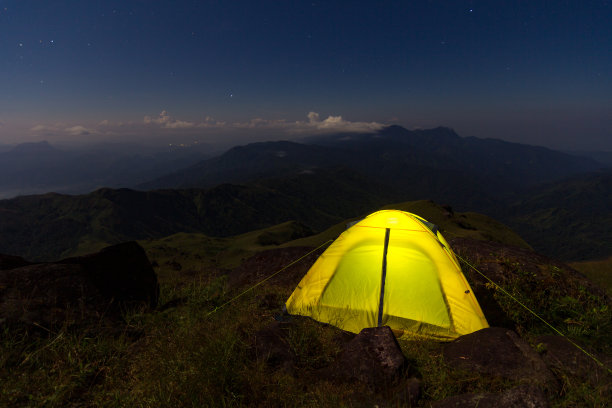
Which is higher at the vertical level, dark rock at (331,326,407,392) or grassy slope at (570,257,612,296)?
dark rock at (331,326,407,392)

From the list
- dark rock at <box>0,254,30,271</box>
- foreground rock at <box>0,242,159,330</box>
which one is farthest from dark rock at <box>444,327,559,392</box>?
dark rock at <box>0,254,30,271</box>

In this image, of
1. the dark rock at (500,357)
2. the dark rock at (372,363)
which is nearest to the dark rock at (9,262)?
the dark rock at (372,363)

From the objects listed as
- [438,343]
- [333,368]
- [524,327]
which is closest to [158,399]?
[333,368]

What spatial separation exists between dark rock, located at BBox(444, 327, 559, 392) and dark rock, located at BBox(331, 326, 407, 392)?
3.48 feet

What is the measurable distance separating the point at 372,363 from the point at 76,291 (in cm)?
633

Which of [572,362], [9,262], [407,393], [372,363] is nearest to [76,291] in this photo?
[9,262]

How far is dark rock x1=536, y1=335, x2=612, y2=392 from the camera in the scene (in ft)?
12.4

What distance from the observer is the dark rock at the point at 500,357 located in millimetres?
3840

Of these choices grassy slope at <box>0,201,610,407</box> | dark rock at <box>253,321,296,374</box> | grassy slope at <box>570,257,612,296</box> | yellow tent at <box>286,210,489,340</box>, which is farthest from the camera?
grassy slope at <box>570,257,612,296</box>

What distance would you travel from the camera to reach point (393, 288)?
6605mm

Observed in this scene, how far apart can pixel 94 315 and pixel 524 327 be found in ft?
31.1

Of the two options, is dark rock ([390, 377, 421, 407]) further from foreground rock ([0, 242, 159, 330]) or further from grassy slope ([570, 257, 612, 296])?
grassy slope ([570, 257, 612, 296])

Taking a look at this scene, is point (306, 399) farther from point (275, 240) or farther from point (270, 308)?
point (275, 240)

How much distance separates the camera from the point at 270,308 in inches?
281
